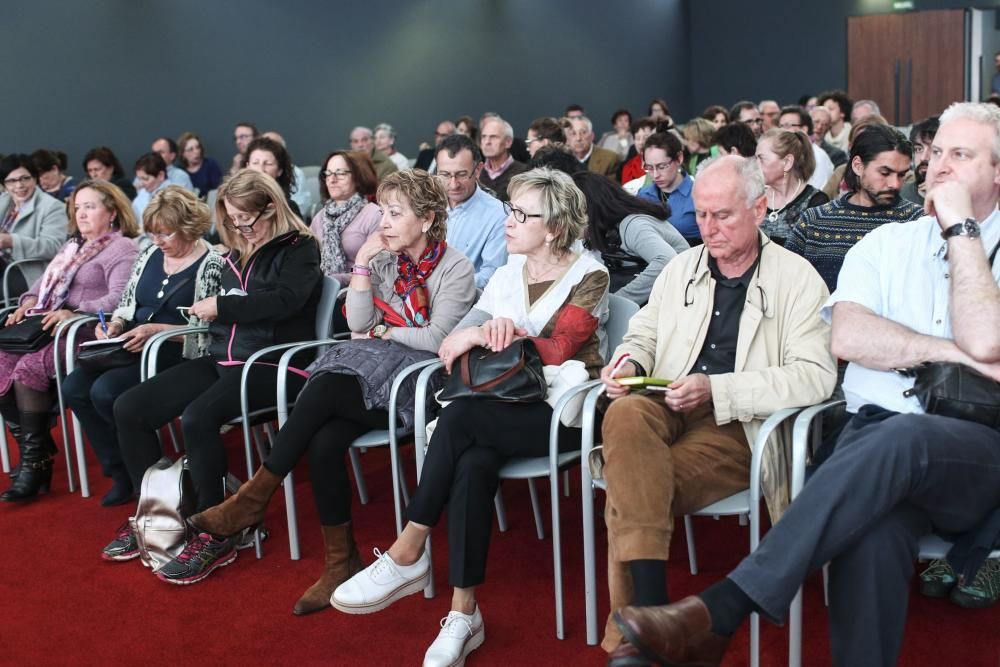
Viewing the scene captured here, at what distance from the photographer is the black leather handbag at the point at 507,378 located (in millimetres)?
2531

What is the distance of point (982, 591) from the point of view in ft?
8.37

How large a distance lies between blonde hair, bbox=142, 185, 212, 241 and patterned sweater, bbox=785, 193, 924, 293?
2144 mm

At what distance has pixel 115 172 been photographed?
750 centimetres

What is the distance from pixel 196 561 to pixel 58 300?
5.37 ft

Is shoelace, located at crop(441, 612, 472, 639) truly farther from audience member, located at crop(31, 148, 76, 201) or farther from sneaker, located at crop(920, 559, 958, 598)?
audience member, located at crop(31, 148, 76, 201)

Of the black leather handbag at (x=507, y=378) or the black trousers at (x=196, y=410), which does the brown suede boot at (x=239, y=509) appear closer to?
the black trousers at (x=196, y=410)

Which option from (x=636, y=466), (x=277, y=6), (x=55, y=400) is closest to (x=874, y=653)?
(x=636, y=466)

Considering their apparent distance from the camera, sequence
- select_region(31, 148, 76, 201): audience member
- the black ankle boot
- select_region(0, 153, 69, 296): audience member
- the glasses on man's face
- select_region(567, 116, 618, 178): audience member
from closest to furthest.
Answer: the black ankle boot < select_region(0, 153, 69, 296): audience member < the glasses on man's face < select_region(31, 148, 76, 201): audience member < select_region(567, 116, 618, 178): audience member

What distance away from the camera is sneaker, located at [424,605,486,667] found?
2.35m

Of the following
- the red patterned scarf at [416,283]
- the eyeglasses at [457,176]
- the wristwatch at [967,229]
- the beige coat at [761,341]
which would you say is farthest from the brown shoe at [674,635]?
the eyeglasses at [457,176]

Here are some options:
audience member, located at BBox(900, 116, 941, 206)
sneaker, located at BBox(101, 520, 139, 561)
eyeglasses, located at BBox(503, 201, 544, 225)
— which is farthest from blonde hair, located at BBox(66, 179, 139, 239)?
audience member, located at BBox(900, 116, 941, 206)

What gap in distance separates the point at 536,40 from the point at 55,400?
10.1 m

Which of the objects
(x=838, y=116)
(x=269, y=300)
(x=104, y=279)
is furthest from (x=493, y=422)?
(x=838, y=116)

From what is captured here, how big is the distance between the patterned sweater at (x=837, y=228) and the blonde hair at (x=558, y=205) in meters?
0.75
